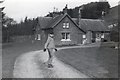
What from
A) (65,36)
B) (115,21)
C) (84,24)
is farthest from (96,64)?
(84,24)

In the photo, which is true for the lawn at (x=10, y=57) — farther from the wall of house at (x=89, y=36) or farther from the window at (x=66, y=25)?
the wall of house at (x=89, y=36)

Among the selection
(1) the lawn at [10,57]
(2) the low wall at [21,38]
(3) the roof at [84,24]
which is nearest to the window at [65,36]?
(3) the roof at [84,24]

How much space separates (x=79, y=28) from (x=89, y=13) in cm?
1826

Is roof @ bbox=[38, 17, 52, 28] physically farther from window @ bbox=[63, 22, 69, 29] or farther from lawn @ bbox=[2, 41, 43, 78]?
lawn @ bbox=[2, 41, 43, 78]

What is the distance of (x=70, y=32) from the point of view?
44.3 meters

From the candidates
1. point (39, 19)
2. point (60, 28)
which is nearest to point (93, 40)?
point (60, 28)

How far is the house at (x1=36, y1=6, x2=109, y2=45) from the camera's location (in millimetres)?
43250

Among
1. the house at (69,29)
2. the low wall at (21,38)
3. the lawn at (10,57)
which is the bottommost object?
the lawn at (10,57)

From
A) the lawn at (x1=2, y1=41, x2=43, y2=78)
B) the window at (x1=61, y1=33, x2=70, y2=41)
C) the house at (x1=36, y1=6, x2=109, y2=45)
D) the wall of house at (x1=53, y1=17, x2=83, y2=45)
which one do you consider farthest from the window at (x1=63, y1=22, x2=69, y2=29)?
the lawn at (x1=2, y1=41, x2=43, y2=78)

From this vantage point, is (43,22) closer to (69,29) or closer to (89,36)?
(69,29)

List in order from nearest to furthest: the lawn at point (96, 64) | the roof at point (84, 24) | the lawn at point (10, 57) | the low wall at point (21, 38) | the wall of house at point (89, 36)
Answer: the lawn at point (96, 64) → the lawn at point (10, 57) → the roof at point (84, 24) → the wall of house at point (89, 36) → the low wall at point (21, 38)

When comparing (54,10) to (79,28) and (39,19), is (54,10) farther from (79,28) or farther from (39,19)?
(79,28)

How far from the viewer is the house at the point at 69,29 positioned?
1703 inches

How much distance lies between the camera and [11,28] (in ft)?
200
